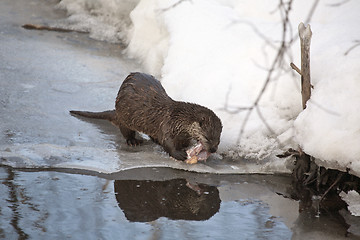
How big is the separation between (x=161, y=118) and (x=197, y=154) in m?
0.48

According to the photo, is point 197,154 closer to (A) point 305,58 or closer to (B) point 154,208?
(B) point 154,208

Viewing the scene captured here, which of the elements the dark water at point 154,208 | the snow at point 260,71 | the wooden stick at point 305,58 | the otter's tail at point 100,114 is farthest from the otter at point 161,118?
the wooden stick at point 305,58

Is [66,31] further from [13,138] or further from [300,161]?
[300,161]

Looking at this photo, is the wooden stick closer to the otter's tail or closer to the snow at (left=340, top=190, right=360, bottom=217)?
the snow at (left=340, top=190, right=360, bottom=217)

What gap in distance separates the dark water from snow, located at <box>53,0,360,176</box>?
0.40m

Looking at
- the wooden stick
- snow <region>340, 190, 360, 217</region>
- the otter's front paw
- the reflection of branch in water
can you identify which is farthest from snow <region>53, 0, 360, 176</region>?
the reflection of branch in water


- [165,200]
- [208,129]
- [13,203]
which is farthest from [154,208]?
[208,129]

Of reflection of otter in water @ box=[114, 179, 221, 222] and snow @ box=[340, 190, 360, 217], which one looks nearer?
reflection of otter in water @ box=[114, 179, 221, 222]

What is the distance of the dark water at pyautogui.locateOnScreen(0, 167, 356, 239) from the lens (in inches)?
132

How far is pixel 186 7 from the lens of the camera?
6.58 meters

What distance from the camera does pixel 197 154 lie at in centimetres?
455

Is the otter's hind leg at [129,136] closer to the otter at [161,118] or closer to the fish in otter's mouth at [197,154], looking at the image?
the otter at [161,118]

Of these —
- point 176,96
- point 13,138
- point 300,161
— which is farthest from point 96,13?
point 300,161

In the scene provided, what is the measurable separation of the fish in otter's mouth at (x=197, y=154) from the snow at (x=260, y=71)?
23cm
